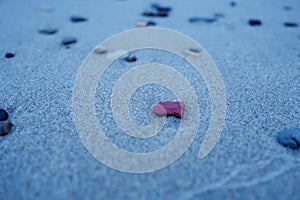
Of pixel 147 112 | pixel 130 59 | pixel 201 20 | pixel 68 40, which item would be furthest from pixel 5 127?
pixel 201 20

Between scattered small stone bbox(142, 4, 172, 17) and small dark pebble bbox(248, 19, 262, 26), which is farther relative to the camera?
scattered small stone bbox(142, 4, 172, 17)

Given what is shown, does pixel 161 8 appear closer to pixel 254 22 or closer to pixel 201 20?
pixel 201 20

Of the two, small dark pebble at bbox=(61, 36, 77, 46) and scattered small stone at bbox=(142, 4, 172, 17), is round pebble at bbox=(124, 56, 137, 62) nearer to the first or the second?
small dark pebble at bbox=(61, 36, 77, 46)

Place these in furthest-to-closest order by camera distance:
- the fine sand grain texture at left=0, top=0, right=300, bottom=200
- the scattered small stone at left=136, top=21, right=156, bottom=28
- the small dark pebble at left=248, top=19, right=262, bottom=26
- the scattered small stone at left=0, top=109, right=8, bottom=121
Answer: the small dark pebble at left=248, top=19, right=262, bottom=26
the scattered small stone at left=136, top=21, right=156, bottom=28
the scattered small stone at left=0, top=109, right=8, bottom=121
the fine sand grain texture at left=0, top=0, right=300, bottom=200

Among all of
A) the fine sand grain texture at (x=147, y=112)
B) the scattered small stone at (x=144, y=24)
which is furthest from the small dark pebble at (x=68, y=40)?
the scattered small stone at (x=144, y=24)

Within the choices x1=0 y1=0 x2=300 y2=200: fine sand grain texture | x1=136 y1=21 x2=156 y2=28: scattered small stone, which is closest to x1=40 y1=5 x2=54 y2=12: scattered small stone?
x1=0 y1=0 x2=300 y2=200: fine sand grain texture

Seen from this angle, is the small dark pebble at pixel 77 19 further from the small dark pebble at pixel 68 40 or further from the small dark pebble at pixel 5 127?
the small dark pebble at pixel 5 127
